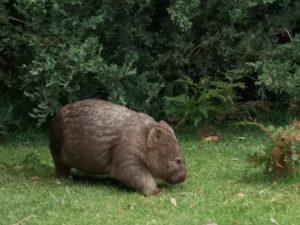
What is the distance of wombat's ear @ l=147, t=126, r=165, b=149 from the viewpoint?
819 cm

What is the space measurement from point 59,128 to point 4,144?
2.27 metres

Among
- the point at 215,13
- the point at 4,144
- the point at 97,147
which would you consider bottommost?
the point at 4,144

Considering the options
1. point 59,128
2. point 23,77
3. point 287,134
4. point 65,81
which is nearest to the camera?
point 287,134

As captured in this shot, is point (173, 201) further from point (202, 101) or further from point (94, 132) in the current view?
point (202, 101)

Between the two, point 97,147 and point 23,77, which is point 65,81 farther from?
point 97,147

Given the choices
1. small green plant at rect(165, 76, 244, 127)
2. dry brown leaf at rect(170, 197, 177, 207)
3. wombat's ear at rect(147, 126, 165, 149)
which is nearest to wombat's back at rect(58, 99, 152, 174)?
wombat's ear at rect(147, 126, 165, 149)

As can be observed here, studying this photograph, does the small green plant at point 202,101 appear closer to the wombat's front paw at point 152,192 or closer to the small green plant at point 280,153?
the small green plant at point 280,153

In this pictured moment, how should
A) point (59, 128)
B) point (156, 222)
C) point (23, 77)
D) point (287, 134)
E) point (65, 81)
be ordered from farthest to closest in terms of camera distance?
point (23, 77)
point (65, 81)
point (59, 128)
point (287, 134)
point (156, 222)

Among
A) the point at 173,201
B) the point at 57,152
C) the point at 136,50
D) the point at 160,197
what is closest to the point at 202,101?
the point at 136,50

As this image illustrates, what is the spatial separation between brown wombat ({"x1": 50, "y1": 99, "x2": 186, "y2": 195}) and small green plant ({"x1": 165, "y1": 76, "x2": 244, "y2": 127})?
7.42 ft

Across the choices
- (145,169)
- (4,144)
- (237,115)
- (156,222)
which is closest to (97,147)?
(145,169)

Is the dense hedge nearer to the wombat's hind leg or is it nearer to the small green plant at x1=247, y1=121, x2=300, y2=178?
the wombat's hind leg

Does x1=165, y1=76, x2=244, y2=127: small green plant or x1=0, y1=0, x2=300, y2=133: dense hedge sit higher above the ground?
x1=0, y1=0, x2=300, y2=133: dense hedge

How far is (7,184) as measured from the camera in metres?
8.32
